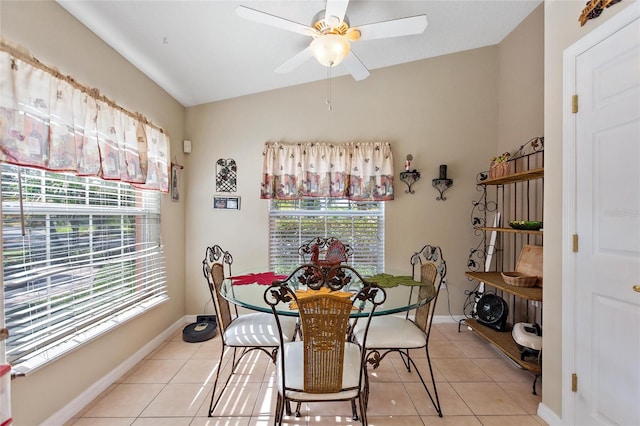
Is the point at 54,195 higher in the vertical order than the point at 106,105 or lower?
lower

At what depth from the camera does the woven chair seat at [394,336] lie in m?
1.91

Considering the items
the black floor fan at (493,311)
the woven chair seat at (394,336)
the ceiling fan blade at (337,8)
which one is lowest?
the black floor fan at (493,311)

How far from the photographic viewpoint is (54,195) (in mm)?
1732

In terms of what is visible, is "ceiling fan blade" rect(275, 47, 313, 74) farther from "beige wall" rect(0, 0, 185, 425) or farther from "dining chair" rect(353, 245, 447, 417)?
"dining chair" rect(353, 245, 447, 417)

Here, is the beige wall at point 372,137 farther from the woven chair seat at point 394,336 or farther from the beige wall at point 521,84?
the woven chair seat at point 394,336

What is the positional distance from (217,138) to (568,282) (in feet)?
11.4

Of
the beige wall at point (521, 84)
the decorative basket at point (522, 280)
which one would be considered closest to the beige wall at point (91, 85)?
the decorative basket at point (522, 280)

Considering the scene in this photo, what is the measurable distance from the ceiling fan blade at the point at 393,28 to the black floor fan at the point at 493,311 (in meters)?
2.62

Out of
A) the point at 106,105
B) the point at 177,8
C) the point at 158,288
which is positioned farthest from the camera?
the point at 158,288

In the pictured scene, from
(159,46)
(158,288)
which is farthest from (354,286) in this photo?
(159,46)

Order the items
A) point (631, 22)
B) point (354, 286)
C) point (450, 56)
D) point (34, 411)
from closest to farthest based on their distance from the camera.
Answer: point (631, 22) → point (34, 411) → point (354, 286) → point (450, 56)

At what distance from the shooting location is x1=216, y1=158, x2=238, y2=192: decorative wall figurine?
3.40 meters

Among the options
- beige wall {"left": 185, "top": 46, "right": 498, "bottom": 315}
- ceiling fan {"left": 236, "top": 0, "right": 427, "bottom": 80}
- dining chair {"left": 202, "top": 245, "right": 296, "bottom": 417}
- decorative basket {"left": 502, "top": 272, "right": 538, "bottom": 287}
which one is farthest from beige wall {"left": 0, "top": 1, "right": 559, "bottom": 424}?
ceiling fan {"left": 236, "top": 0, "right": 427, "bottom": 80}

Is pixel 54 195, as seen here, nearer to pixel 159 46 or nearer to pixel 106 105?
pixel 106 105
